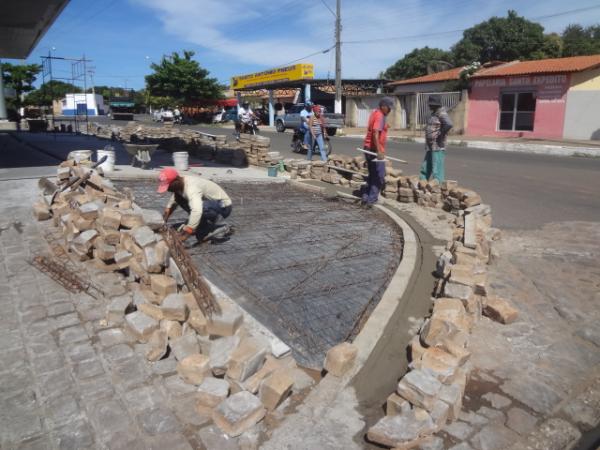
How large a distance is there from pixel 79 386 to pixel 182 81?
44495 millimetres

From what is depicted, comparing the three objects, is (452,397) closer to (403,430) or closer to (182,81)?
(403,430)

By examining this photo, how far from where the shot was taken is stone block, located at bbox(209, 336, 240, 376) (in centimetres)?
281

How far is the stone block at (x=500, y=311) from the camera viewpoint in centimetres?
370

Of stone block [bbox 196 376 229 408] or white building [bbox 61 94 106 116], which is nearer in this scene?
stone block [bbox 196 376 229 408]

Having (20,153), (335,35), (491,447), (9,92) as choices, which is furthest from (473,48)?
(491,447)

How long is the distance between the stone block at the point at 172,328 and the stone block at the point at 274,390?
903mm

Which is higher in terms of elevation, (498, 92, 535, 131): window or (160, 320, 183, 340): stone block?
(498, 92, 535, 131): window

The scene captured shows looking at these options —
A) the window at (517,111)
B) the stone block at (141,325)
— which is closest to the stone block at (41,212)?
the stone block at (141,325)

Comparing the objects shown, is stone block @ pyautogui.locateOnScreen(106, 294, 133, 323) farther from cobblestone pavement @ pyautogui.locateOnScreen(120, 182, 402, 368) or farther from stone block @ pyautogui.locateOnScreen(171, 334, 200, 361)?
cobblestone pavement @ pyautogui.locateOnScreen(120, 182, 402, 368)

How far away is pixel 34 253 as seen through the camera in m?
5.12

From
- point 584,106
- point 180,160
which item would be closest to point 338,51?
point 584,106

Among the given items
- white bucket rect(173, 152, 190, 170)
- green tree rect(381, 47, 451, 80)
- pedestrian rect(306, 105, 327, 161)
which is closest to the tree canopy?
green tree rect(381, 47, 451, 80)

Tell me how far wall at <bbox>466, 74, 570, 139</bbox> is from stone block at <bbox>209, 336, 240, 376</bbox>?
22.7 m

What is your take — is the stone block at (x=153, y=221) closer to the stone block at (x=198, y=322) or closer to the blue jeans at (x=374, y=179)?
the stone block at (x=198, y=322)
